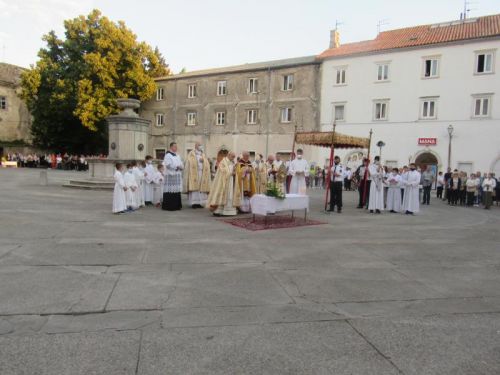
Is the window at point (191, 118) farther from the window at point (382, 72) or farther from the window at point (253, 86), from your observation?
the window at point (382, 72)

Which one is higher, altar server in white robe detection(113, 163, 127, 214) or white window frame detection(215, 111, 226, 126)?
white window frame detection(215, 111, 226, 126)

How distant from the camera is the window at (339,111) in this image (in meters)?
32.9

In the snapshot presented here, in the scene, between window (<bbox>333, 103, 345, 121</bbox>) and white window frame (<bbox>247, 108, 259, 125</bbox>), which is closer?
window (<bbox>333, 103, 345, 121</bbox>)

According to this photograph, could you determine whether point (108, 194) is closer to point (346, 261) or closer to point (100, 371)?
point (346, 261)

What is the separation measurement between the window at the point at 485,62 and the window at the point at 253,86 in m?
17.6

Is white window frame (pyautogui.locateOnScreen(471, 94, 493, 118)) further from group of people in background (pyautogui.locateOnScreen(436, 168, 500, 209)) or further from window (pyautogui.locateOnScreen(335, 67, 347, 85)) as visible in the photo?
window (pyautogui.locateOnScreen(335, 67, 347, 85))

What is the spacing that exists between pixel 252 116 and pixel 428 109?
15.0m

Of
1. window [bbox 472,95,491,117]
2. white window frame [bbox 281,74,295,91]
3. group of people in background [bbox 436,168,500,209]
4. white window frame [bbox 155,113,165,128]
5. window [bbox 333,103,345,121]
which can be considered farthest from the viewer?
white window frame [bbox 155,113,165,128]

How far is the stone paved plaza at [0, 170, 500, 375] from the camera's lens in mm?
3539

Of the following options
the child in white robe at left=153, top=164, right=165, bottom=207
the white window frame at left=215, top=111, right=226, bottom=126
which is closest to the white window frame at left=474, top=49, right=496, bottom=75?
the white window frame at left=215, top=111, right=226, bottom=126

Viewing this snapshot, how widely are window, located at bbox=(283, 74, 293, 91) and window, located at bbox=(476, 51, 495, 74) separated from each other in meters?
14.2

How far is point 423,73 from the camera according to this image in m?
29.6

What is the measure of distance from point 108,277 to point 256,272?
2.19m

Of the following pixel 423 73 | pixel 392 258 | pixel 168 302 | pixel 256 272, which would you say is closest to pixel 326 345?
pixel 168 302
